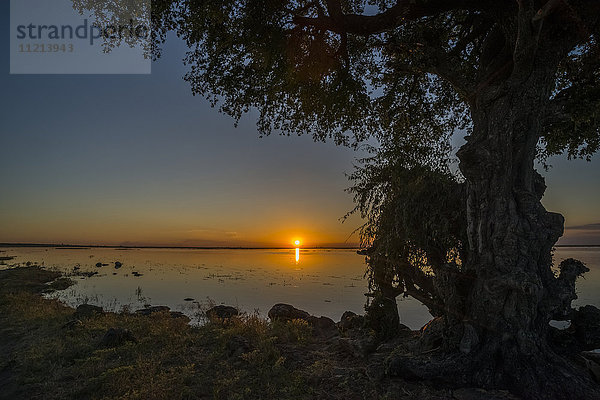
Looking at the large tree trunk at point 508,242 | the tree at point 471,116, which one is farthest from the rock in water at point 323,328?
the large tree trunk at point 508,242

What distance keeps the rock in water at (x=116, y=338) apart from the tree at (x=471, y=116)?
8.35m

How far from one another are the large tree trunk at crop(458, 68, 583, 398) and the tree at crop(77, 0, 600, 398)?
0.09 feet

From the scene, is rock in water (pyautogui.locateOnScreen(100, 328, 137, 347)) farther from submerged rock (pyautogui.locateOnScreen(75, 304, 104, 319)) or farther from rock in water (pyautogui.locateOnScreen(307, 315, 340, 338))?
rock in water (pyautogui.locateOnScreen(307, 315, 340, 338))

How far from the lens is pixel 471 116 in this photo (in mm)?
10141

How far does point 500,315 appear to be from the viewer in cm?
748

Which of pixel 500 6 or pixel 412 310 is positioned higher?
pixel 500 6

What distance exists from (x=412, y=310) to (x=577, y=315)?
54.8 feet

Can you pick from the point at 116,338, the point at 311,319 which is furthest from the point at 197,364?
the point at 311,319

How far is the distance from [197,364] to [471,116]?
35.4ft

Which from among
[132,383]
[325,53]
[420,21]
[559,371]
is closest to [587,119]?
[420,21]

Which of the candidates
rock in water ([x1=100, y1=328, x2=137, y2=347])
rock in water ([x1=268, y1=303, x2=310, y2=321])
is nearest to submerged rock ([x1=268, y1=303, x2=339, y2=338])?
rock in water ([x1=268, y1=303, x2=310, y2=321])

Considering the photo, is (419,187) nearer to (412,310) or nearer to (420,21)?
(420,21)

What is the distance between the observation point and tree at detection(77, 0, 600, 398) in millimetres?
7344

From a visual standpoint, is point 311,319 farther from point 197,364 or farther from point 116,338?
point 116,338
